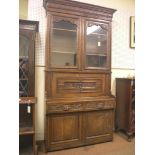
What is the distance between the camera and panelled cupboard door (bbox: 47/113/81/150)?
2471mm

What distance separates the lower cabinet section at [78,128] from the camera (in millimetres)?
2480

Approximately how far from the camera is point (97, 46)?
9.73ft

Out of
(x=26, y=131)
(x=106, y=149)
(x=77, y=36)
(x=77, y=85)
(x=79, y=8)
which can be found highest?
(x=79, y=8)

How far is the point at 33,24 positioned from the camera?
243cm

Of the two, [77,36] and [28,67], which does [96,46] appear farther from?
[28,67]

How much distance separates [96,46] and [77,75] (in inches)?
25.9

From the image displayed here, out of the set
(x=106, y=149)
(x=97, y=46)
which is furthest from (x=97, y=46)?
(x=106, y=149)

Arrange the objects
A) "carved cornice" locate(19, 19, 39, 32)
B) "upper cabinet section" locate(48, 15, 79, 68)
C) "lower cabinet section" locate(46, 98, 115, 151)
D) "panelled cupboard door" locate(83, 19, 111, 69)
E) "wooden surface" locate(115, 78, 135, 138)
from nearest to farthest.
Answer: "carved cornice" locate(19, 19, 39, 32), "lower cabinet section" locate(46, 98, 115, 151), "upper cabinet section" locate(48, 15, 79, 68), "panelled cupboard door" locate(83, 19, 111, 69), "wooden surface" locate(115, 78, 135, 138)

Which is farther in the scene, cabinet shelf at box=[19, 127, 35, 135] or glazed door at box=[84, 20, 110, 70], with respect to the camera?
glazed door at box=[84, 20, 110, 70]

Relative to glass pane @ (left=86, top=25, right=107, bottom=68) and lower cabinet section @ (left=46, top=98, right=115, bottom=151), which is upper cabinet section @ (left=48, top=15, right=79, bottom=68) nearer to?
glass pane @ (left=86, top=25, right=107, bottom=68)

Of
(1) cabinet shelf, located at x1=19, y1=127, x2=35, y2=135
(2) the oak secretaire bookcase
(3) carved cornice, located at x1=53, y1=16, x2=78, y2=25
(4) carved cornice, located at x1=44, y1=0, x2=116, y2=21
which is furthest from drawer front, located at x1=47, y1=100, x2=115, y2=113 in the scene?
(4) carved cornice, located at x1=44, y1=0, x2=116, y2=21

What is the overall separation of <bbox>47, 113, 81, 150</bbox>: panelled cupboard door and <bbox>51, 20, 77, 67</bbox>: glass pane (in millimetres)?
830
